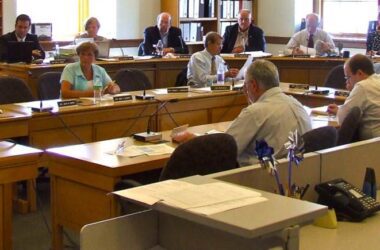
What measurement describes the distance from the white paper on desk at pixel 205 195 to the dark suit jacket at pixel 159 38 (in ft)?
22.2

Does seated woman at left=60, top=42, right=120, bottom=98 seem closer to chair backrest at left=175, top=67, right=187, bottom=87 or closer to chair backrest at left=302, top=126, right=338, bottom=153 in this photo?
chair backrest at left=175, top=67, right=187, bottom=87

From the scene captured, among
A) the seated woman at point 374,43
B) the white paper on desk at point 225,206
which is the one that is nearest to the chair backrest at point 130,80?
the seated woman at point 374,43

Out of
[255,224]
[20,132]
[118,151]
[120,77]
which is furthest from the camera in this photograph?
[120,77]

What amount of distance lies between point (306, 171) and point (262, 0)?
27.7 ft

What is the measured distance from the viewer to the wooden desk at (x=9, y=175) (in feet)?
11.6

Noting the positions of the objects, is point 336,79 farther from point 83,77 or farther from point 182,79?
point 83,77

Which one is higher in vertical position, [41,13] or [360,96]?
[41,13]

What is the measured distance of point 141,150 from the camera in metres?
3.91

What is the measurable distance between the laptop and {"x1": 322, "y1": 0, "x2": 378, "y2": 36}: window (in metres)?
4.77

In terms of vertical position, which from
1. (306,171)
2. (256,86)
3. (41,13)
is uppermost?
(41,13)

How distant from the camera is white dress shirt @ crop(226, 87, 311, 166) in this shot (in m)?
3.78

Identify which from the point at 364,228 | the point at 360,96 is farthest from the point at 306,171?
the point at 360,96

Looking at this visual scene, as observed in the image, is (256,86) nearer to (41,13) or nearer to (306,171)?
(306,171)

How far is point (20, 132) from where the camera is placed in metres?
4.77
